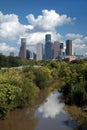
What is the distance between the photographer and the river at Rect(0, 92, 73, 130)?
3188 centimetres

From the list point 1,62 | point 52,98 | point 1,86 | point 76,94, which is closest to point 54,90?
point 52,98

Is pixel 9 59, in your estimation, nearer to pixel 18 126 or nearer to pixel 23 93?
pixel 23 93

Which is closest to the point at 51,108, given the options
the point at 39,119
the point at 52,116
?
the point at 52,116

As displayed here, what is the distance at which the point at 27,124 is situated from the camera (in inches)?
1320

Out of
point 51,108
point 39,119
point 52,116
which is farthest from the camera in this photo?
point 51,108

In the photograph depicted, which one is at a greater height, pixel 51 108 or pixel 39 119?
pixel 51 108

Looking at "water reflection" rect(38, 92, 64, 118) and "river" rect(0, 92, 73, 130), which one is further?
"water reflection" rect(38, 92, 64, 118)

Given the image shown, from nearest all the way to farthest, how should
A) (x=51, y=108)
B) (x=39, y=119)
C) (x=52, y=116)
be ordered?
(x=39, y=119)
(x=52, y=116)
(x=51, y=108)

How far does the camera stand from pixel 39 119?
36.1 metres

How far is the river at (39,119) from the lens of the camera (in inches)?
1255

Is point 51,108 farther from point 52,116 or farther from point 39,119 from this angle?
point 39,119

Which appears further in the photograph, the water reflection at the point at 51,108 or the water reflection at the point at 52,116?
the water reflection at the point at 51,108

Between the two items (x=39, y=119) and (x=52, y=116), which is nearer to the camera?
(x=39, y=119)

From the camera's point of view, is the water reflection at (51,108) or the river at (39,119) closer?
the river at (39,119)
